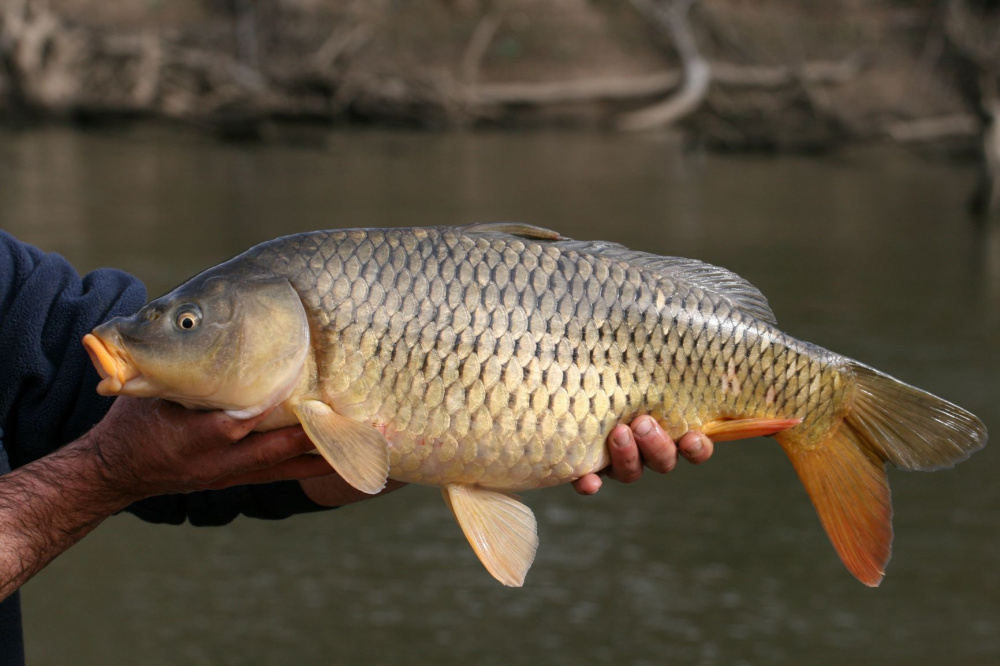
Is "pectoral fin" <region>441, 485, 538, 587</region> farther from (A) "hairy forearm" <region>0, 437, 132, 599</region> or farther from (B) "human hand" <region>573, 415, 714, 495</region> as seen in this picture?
(A) "hairy forearm" <region>0, 437, 132, 599</region>

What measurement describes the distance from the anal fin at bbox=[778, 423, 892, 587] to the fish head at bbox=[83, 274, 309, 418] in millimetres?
667

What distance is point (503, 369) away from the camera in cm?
155

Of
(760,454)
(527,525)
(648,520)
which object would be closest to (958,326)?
(760,454)

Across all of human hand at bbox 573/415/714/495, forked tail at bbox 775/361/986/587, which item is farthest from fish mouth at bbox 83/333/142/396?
forked tail at bbox 775/361/986/587

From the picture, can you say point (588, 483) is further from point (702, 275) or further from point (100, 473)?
point (100, 473)

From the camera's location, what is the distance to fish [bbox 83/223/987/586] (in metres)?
1.48

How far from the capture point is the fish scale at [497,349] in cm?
152

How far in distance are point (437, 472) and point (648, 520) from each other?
3.01 metres

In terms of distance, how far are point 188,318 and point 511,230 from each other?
0.40 meters

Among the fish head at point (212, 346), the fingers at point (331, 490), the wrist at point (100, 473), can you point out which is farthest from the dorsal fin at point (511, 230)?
the wrist at point (100, 473)

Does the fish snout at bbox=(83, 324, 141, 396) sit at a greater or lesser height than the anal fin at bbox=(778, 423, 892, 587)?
greater

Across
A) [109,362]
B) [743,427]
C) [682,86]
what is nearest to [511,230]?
[743,427]

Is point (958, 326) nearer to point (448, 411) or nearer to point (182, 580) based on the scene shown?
point (182, 580)

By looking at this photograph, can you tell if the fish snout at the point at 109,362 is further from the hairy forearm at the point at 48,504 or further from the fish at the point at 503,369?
the hairy forearm at the point at 48,504
